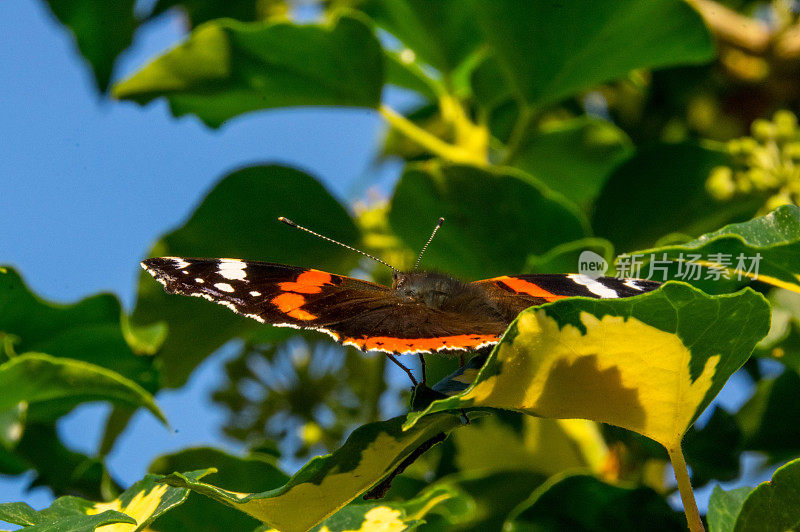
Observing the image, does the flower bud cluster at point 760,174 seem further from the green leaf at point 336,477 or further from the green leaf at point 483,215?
the green leaf at point 336,477

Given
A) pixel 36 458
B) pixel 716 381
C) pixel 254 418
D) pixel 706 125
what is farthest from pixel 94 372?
pixel 706 125

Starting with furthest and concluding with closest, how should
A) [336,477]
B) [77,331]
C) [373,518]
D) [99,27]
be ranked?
[99,27], [77,331], [373,518], [336,477]

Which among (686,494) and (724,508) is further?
(724,508)

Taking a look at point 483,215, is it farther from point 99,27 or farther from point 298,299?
point 99,27

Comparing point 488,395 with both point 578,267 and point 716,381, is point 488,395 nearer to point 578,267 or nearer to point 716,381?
point 716,381

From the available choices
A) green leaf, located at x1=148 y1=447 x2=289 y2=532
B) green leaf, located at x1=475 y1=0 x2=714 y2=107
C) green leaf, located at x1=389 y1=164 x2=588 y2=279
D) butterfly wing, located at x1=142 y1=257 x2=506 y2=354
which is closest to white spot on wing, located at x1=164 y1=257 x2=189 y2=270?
butterfly wing, located at x1=142 y1=257 x2=506 y2=354

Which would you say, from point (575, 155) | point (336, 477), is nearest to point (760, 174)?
point (575, 155)

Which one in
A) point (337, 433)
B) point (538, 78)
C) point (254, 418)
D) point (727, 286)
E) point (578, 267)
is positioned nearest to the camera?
point (727, 286)
